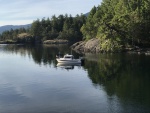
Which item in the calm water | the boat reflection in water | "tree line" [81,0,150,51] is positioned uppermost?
"tree line" [81,0,150,51]

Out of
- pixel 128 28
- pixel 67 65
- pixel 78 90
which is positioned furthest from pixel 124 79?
pixel 128 28

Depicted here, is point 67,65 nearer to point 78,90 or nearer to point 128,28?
point 128,28

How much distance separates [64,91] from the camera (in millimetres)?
55750

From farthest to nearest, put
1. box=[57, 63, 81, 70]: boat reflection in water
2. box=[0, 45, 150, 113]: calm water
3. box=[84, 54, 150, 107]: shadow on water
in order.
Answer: box=[57, 63, 81, 70]: boat reflection in water, box=[84, 54, 150, 107]: shadow on water, box=[0, 45, 150, 113]: calm water

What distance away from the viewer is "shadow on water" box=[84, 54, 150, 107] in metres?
50.0

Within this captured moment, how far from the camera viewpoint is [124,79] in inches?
2594

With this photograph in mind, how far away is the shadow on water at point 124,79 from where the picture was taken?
164 feet

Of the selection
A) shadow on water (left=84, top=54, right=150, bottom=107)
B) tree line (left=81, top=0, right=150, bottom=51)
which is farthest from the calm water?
tree line (left=81, top=0, right=150, bottom=51)

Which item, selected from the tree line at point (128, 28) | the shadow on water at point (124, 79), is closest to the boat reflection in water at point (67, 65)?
the shadow on water at point (124, 79)

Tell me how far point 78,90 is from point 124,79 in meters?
14.1

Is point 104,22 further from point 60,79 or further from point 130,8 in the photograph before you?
point 60,79

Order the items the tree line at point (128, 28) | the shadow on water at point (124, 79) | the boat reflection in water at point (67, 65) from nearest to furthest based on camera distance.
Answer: the shadow on water at point (124, 79)
the boat reflection in water at point (67, 65)
the tree line at point (128, 28)

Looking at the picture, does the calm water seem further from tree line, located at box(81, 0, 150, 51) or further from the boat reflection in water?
tree line, located at box(81, 0, 150, 51)

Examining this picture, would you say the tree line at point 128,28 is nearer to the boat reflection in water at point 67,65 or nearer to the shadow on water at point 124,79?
the shadow on water at point 124,79
